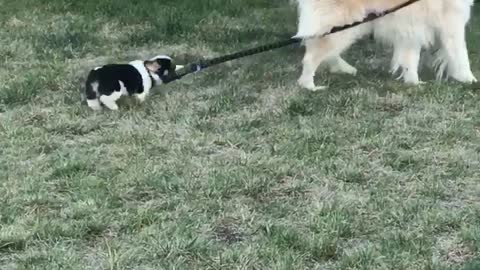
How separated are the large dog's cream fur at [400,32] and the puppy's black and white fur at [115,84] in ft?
3.99

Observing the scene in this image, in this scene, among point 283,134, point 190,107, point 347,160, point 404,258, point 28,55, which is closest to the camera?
point 404,258

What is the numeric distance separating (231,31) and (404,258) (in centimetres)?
457

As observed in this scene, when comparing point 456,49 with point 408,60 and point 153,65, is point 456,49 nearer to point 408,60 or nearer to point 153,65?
point 408,60

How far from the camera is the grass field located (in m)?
3.60

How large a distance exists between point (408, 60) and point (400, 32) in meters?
0.23

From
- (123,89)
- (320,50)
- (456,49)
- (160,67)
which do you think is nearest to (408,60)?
(456,49)

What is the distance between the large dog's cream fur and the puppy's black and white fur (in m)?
1.21

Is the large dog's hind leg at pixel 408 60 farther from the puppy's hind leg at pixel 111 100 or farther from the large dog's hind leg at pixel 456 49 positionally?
the puppy's hind leg at pixel 111 100

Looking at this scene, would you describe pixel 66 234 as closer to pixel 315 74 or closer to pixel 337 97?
pixel 337 97

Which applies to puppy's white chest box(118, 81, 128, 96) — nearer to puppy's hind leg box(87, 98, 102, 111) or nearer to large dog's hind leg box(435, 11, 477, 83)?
puppy's hind leg box(87, 98, 102, 111)

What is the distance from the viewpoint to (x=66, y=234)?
147 inches

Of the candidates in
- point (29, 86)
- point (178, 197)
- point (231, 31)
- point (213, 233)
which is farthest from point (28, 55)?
point (213, 233)

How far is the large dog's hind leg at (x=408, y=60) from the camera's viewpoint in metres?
6.30

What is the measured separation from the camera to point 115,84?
18.0 feet
